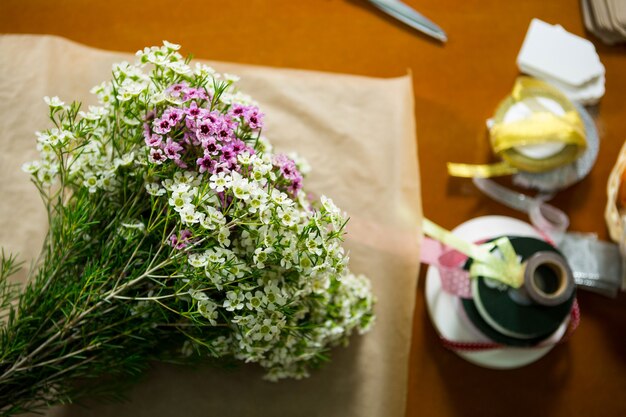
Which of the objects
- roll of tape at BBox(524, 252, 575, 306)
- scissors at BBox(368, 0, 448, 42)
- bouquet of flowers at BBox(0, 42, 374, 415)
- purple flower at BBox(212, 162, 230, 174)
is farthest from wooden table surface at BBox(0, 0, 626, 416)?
purple flower at BBox(212, 162, 230, 174)

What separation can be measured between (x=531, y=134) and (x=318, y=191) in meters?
0.31

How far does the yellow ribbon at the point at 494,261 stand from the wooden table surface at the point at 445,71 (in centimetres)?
10

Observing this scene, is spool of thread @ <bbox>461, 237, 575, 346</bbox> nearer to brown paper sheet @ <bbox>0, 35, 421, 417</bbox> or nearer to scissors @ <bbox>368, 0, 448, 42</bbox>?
brown paper sheet @ <bbox>0, 35, 421, 417</bbox>

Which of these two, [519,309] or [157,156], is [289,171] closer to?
[157,156]

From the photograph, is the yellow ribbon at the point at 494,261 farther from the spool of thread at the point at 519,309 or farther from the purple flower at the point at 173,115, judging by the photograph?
the purple flower at the point at 173,115

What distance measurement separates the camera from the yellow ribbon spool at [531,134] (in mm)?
798

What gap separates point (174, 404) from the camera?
706 mm

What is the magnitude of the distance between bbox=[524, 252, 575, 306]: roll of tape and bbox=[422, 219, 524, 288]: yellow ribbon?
2 cm

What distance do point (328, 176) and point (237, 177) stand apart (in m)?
0.34

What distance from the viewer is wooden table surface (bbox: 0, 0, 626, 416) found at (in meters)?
0.81

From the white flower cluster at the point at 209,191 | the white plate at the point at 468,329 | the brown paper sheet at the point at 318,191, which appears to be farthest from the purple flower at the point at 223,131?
the white plate at the point at 468,329

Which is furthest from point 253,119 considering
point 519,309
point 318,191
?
point 519,309

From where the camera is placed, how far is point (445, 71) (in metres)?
0.88

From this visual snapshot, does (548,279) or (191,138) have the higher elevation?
(191,138)
